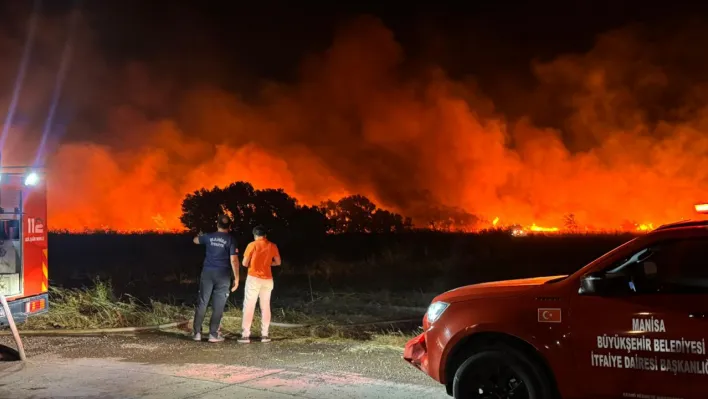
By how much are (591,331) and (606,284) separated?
0.34 meters

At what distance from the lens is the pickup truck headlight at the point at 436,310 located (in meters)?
4.82

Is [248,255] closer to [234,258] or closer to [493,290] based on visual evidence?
[234,258]

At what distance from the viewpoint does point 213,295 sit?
27.9 feet

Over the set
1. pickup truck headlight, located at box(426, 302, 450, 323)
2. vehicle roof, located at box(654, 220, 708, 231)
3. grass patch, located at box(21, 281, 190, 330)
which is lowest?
grass patch, located at box(21, 281, 190, 330)

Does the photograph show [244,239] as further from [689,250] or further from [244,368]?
[689,250]

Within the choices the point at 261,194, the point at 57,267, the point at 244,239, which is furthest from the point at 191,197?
the point at 57,267

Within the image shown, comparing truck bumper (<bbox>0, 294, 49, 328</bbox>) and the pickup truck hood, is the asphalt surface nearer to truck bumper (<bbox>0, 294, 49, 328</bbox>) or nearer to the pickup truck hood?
truck bumper (<bbox>0, 294, 49, 328</bbox>)

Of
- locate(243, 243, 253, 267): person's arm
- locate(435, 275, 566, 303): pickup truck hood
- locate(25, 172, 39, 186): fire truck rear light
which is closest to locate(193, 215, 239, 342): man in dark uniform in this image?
locate(243, 243, 253, 267): person's arm

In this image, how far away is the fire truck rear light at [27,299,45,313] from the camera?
304 inches

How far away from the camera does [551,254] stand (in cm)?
2569

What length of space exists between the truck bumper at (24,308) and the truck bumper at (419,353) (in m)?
4.98

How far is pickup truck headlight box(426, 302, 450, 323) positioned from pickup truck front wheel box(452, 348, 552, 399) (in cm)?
41

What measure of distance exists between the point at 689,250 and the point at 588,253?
22.0m

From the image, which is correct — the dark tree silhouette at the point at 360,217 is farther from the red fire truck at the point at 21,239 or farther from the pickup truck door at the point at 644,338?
the pickup truck door at the point at 644,338
